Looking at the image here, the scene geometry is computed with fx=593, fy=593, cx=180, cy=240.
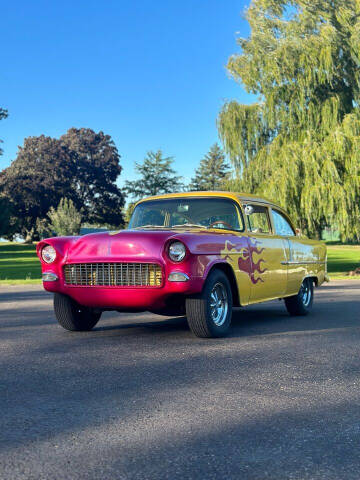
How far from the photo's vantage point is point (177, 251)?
664 cm

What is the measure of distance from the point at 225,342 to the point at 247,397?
7.97 ft

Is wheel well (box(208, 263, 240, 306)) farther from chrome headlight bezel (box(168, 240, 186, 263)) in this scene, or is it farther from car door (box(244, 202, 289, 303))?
chrome headlight bezel (box(168, 240, 186, 263))

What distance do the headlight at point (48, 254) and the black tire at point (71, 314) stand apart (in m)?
0.49

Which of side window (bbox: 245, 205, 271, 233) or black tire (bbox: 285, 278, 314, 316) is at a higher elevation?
side window (bbox: 245, 205, 271, 233)

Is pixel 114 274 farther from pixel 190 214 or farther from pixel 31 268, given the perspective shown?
pixel 31 268

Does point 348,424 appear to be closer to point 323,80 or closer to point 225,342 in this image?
point 225,342

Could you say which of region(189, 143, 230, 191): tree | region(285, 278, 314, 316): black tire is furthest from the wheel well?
region(189, 143, 230, 191): tree

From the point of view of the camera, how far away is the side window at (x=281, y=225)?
917 centimetres

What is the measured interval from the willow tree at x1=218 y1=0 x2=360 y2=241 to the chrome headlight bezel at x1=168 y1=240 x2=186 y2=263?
14.2 metres

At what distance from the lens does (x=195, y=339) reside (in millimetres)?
7062

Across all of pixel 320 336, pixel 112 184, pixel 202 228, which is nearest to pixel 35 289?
pixel 202 228

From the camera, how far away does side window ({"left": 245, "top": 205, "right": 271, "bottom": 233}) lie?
319 inches

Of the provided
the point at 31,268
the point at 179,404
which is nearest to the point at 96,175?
the point at 31,268

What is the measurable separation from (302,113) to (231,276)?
15458 millimetres
